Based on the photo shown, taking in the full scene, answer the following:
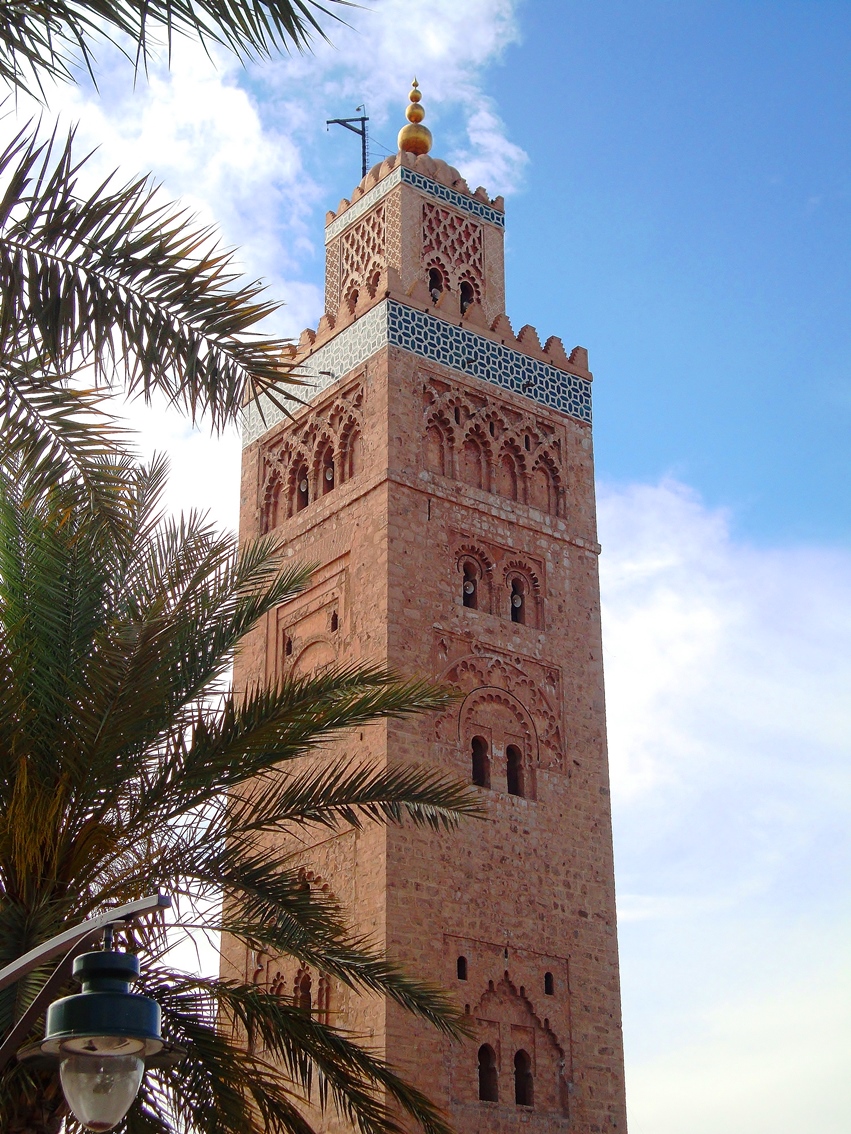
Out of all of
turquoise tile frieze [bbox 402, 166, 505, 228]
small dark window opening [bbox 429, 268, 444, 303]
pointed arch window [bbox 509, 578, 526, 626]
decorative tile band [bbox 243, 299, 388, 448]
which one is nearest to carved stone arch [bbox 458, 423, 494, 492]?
pointed arch window [bbox 509, 578, 526, 626]

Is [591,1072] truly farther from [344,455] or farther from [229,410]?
[229,410]

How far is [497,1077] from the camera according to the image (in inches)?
567

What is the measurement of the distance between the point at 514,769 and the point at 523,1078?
3001 mm

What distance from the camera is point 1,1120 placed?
695 centimetres

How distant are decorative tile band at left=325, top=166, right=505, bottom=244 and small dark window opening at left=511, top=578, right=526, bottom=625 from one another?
485 centimetres

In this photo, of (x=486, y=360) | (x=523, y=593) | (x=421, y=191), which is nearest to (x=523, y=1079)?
(x=523, y=593)

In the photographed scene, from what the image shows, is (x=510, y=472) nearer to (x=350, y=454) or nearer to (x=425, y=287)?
(x=350, y=454)

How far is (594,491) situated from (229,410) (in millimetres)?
12275

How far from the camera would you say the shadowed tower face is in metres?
14.5

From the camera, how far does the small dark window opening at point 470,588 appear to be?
642 inches

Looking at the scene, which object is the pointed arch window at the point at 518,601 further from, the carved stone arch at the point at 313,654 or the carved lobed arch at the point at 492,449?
the carved stone arch at the point at 313,654

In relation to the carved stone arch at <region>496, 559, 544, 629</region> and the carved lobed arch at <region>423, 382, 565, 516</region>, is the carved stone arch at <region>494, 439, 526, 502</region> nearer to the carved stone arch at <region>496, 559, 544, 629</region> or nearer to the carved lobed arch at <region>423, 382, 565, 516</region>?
the carved lobed arch at <region>423, 382, 565, 516</region>

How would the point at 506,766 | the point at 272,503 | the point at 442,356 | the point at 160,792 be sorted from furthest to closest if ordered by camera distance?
the point at 272,503 → the point at 442,356 → the point at 506,766 → the point at 160,792

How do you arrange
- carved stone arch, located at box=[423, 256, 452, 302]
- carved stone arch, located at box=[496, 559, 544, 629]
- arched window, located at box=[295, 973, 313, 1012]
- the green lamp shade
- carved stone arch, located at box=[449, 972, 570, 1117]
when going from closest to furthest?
the green lamp shade, carved stone arch, located at box=[449, 972, 570, 1117], arched window, located at box=[295, 973, 313, 1012], carved stone arch, located at box=[496, 559, 544, 629], carved stone arch, located at box=[423, 256, 452, 302]
